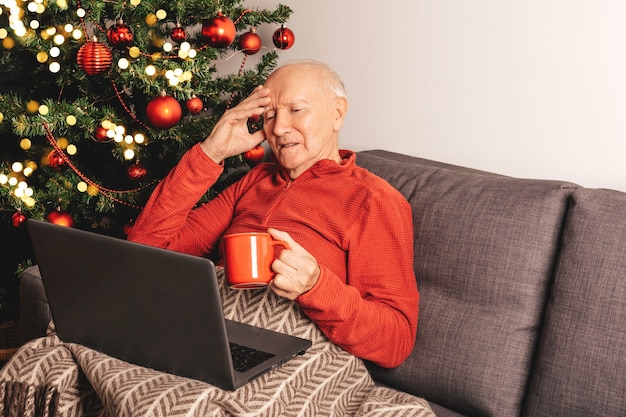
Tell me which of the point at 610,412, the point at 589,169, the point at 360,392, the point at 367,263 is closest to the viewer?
the point at 610,412

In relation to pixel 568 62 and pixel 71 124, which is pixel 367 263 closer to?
pixel 568 62

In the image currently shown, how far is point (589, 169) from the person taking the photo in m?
1.74

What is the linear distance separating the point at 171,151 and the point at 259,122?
14.0 inches

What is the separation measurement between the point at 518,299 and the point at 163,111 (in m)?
1.10

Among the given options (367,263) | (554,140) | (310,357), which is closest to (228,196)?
(367,263)

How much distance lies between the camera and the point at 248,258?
1276 mm

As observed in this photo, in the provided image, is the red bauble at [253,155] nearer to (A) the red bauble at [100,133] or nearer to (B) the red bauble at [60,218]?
(A) the red bauble at [100,133]

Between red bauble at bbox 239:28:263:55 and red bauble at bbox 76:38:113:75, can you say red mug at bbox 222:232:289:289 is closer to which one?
red bauble at bbox 76:38:113:75

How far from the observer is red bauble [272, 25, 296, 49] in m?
2.27

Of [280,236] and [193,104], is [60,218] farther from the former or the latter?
[280,236]

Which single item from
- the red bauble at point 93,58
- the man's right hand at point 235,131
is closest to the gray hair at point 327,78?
the man's right hand at point 235,131

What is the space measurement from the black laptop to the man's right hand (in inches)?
24.8

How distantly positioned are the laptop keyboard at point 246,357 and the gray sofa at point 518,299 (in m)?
0.41

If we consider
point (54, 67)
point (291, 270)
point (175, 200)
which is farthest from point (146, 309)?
point (54, 67)
